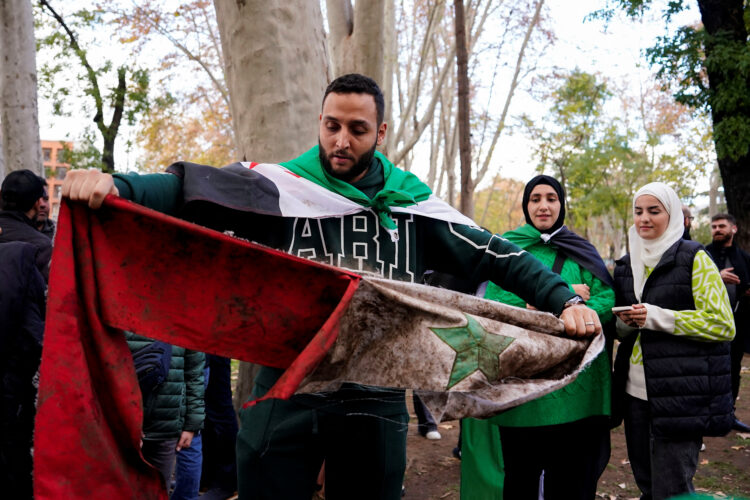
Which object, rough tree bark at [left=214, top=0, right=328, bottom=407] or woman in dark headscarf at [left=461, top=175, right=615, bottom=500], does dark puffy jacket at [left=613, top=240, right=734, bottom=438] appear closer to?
woman in dark headscarf at [left=461, top=175, right=615, bottom=500]

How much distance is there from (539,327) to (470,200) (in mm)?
7369

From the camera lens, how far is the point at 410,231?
2.48 m

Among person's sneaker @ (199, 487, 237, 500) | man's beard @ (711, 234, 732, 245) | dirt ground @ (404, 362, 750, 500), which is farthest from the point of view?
man's beard @ (711, 234, 732, 245)

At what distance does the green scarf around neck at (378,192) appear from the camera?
2.41 metres

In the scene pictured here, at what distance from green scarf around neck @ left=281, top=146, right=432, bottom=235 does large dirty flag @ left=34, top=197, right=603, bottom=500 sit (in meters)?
0.50

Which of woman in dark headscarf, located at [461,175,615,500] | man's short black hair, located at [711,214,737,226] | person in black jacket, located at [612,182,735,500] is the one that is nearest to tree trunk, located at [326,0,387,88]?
woman in dark headscarf, located at [461,175,615,500]

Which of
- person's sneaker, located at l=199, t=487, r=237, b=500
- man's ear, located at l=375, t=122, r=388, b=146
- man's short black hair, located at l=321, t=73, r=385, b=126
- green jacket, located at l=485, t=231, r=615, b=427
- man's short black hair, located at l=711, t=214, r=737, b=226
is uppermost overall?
man's short black hair, located at l=321, t=73, r=385, b=126

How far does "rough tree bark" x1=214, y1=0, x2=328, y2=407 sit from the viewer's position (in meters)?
4.17

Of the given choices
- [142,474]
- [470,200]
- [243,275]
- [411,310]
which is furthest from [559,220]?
[470,200]

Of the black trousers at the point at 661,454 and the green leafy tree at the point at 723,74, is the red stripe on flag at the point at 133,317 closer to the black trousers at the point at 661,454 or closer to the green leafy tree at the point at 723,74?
the black trousers at the point at 661,454

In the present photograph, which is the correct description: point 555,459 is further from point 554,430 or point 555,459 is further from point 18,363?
point 18,363

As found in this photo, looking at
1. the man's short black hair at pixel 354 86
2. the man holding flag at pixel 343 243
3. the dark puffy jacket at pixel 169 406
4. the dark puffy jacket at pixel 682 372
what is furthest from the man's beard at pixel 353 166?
the dark puffy jacket at pixel 682 372

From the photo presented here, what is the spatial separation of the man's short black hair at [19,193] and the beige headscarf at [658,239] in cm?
387

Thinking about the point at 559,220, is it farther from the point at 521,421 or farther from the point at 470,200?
the point at 470,200
